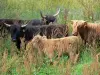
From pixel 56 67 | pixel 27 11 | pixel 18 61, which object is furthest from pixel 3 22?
pixel 56 67

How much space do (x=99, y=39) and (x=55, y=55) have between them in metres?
1.68

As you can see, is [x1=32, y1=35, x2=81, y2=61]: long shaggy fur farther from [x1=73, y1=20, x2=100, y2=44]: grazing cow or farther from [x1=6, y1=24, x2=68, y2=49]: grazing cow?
[x1=6, y1=24, x2=68, y2=49]: grazing cow

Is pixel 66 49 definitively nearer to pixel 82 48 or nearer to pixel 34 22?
pixel 82 48

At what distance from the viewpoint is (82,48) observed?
8891 mm

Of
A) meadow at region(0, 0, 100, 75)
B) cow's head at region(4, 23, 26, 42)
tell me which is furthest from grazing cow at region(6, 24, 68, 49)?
meadow at region(0, 0, 100, 75)

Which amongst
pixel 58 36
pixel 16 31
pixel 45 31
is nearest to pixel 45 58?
pixel 58 36

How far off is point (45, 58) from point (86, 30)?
2298 mm

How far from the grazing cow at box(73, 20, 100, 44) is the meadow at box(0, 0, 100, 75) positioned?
1.74 ft

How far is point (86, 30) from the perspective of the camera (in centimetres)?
956

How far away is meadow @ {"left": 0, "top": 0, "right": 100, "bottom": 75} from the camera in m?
6.12

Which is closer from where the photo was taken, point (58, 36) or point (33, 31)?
point (58, 36)

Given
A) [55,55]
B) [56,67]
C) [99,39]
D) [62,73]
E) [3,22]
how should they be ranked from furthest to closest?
[3,22] → [99,39] → [55,55] → [56,67] → [62,73]

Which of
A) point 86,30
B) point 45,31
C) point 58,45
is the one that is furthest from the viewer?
point 45,31

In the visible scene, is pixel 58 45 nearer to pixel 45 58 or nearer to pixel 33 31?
pixel 45 58
